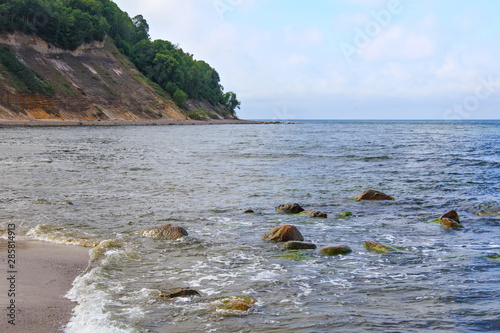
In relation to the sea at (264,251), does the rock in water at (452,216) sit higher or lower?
higher

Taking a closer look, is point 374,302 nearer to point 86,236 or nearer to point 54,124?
point 86,236

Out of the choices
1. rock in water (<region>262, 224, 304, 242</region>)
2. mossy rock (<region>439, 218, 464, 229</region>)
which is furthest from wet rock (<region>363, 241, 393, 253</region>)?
mossy rock (<region>439, 218, 464, 229</region>)

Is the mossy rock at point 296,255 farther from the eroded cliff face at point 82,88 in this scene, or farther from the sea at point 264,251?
the eroded cliff face at point 82,88

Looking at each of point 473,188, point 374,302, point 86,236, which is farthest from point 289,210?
point 473,188

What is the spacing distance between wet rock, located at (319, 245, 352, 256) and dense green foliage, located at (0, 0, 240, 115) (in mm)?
104562

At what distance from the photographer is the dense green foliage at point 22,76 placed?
294 ft

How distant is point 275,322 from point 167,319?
5.48 ft

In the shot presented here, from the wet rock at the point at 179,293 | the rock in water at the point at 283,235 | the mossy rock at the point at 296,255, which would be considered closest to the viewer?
the wet rock at the point at 179,293

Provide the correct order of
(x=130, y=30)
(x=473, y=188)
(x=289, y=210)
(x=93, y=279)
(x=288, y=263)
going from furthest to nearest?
(x=130, y=30), (x=473, y=188), (x=289, y=210), (x=288, y=263), (x=93, y=279)

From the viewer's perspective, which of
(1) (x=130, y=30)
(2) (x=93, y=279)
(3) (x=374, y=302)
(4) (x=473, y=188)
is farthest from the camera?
(1) (x=130, y=30)

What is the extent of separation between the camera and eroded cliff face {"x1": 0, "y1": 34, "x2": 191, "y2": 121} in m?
88.6

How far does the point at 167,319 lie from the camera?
22.8ft

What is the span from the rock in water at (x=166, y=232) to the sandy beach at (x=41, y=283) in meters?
1.82

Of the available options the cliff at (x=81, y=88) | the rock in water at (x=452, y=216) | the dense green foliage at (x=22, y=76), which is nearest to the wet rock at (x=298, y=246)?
the rock in water at (x=452, y=216)
